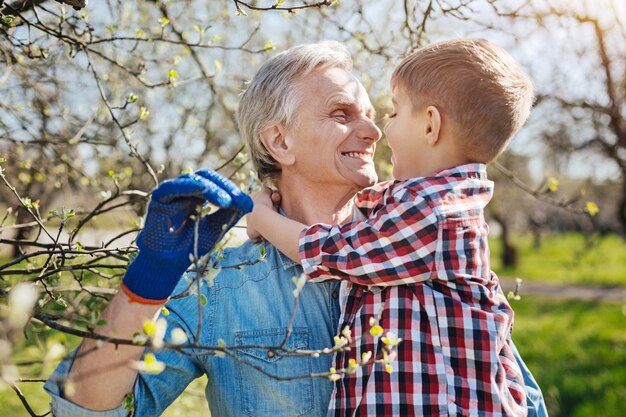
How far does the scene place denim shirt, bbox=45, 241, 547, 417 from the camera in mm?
2033

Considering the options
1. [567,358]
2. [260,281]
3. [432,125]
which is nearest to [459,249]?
[432,125]

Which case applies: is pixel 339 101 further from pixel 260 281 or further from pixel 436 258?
pixel 436 258

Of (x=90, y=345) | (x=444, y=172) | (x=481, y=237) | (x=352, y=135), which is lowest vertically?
(x=90, y=345)

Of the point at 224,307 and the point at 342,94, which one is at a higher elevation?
the point at 342,94

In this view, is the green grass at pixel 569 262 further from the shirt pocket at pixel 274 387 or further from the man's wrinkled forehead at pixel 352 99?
the shirt pocket at pixel 274 387

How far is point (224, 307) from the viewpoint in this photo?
2.14 m

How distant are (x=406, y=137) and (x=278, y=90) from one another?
579 mm

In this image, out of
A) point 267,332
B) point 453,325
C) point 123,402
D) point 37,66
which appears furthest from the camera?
point 37,66

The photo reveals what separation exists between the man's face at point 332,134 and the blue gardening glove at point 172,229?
87 centimetres

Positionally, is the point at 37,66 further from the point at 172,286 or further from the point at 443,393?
the point at 443,393

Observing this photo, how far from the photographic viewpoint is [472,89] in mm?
2025

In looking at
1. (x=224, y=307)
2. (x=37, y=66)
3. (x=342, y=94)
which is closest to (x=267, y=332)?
(x=224, y=307)

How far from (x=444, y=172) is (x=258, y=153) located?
878mm

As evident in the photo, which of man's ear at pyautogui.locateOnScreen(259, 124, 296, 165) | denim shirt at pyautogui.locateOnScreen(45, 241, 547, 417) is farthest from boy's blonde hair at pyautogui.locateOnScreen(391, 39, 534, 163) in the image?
denim shirt at pyautogui.locateOnScreen(45, 241, 547, 417)
